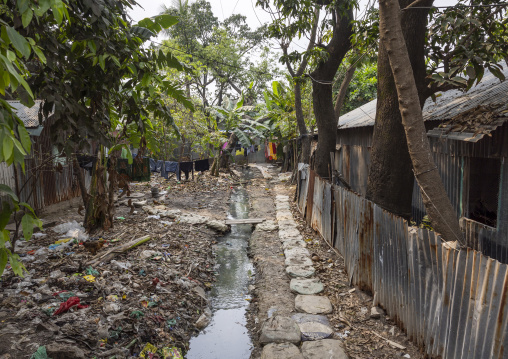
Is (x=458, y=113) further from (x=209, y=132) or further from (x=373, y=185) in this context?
(x=209, y=132)

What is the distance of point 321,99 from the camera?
923cm

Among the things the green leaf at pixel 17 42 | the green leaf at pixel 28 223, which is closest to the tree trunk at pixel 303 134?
the green leaf at pixel 28 223

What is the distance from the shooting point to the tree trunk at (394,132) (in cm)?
488

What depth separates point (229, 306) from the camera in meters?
5.62

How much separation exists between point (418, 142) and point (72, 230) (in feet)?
21.7

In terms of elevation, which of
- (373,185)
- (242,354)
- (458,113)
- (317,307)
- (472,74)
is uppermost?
(472,74)

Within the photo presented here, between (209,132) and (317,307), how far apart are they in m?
13.1

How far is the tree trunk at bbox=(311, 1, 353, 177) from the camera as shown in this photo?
848cm

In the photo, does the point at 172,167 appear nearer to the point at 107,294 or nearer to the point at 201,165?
the point at 201,165

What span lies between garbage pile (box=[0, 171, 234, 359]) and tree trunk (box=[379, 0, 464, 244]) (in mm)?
3118

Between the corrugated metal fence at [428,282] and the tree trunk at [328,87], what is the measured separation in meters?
4.21

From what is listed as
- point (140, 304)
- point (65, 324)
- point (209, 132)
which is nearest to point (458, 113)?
point (140, 304)

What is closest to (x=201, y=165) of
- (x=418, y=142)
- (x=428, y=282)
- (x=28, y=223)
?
(x=418, y=142)

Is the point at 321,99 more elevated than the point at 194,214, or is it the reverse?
the point at 321,99
